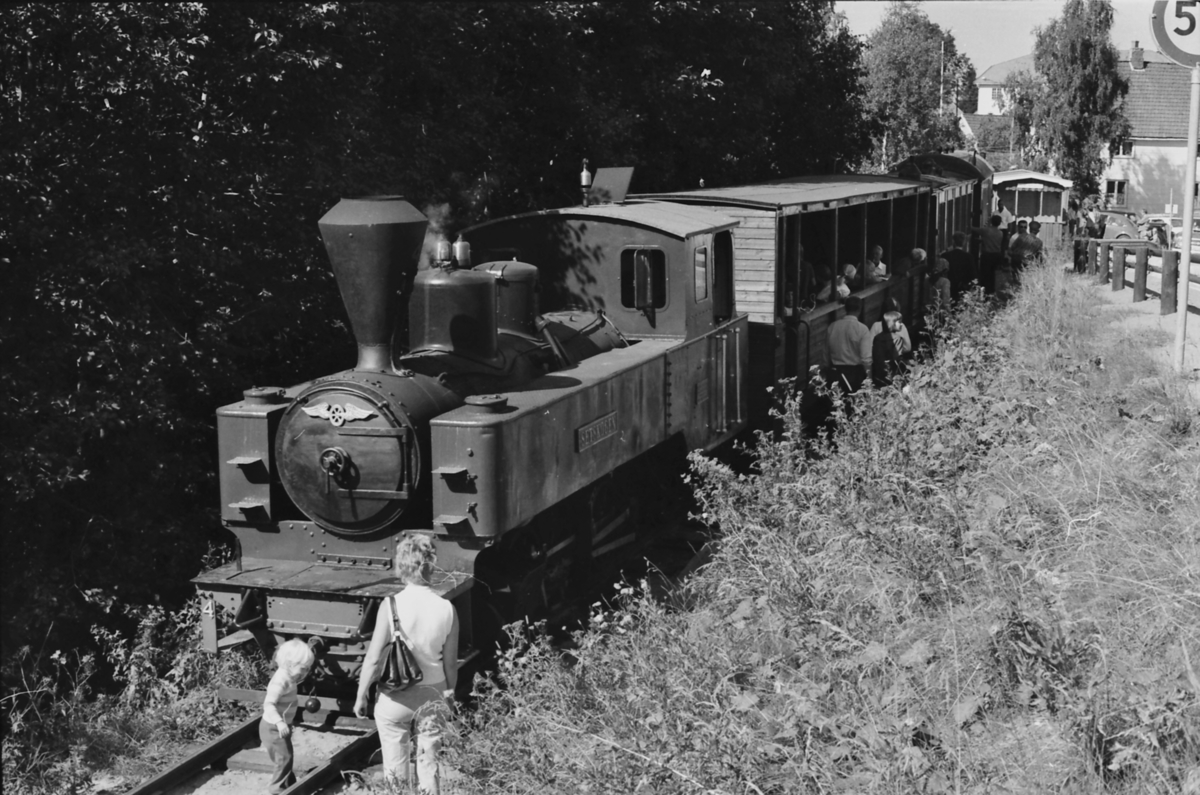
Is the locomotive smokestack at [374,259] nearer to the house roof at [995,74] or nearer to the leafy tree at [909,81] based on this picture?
the leafy tree at [909,81]

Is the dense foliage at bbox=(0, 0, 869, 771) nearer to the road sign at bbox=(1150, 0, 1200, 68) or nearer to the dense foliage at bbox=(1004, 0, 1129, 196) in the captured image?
the road sign at bbox=(1150, 0, 1200, 68)

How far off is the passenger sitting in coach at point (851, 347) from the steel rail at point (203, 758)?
290 inches

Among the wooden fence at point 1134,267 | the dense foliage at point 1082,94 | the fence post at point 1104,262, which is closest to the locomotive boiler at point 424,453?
the wooden fence at point 1134,267

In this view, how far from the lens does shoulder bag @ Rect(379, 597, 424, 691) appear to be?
5.25 m

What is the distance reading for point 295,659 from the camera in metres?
6.10

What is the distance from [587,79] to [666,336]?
25.6 ft

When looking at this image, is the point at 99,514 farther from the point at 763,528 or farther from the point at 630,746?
the point at 630,746

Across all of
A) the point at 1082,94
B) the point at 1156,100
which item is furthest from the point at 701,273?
the point at 1156,100

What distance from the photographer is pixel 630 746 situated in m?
4.75

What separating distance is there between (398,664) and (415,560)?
44 cm

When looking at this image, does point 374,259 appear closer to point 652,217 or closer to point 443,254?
point 443,254

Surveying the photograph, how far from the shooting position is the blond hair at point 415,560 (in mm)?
5293

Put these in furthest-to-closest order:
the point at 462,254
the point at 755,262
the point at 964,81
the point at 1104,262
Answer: the point at 964,81
the point at 1104,262
the point at 755,262
the point at 462,254

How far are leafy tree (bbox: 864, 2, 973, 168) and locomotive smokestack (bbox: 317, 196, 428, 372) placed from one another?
122 ft
